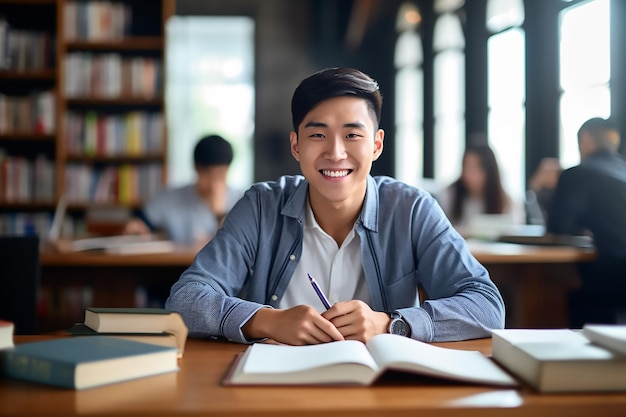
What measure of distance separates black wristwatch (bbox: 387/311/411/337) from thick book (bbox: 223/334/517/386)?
0.88ft

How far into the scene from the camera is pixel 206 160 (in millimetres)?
3762

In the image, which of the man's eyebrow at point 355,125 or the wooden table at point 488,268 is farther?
the wooden table at point 488,268

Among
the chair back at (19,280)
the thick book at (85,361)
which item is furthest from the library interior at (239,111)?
the thick book at (85,361)

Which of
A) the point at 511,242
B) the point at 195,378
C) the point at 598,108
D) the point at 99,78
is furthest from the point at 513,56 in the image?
the point at 195,378

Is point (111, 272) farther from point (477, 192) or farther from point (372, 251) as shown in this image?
point (477, 192)

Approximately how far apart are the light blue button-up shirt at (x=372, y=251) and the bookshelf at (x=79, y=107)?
372 cm

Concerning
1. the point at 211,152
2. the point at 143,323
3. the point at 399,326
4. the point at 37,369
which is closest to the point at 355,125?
the point at 399,326

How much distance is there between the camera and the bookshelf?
525cm

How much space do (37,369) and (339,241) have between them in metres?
1.00

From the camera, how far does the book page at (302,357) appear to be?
1057mm

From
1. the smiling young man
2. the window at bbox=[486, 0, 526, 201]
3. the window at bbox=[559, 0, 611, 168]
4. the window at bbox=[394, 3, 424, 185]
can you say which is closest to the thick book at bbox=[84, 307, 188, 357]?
the smiling young man

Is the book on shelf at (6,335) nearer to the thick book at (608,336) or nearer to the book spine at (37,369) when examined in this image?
the book spine at (37,369)

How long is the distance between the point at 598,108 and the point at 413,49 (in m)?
3.71

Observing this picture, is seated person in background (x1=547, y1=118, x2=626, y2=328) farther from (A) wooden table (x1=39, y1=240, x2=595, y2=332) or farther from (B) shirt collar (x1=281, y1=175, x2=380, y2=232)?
(B) shirt collar (x1=281, y1=175, x2=380, y2=232)
